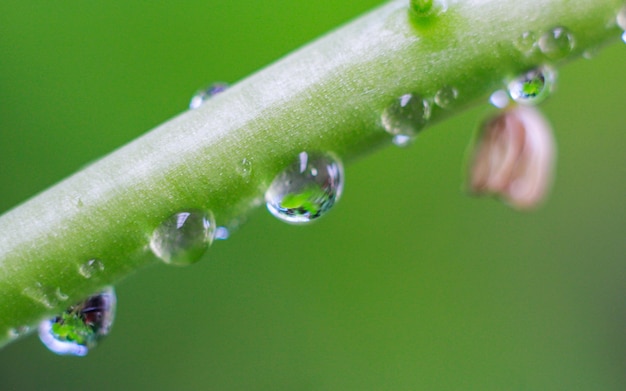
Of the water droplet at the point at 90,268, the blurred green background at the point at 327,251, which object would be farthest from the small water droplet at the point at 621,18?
the blurred green background at the point at 327,251

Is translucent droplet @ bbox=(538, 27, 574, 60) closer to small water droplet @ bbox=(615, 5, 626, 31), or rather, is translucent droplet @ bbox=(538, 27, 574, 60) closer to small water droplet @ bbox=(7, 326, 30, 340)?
small water droplet @ bbox=(615, 5, 626, 31)

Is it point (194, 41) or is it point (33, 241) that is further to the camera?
point (194, 41)

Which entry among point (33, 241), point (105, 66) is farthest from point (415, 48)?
point (105, 66)

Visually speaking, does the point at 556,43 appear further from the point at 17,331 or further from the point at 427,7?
the point at 17,331

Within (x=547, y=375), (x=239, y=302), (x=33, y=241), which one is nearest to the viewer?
(x=33, y=241)

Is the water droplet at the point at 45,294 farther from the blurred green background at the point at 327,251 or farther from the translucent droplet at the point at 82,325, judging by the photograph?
the blurred green background at the point at 327,251

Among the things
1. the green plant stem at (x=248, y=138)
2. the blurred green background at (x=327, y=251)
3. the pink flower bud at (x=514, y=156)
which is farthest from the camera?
the blurred green background at (x=327, y=251)

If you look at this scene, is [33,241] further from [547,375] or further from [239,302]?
[547,375]

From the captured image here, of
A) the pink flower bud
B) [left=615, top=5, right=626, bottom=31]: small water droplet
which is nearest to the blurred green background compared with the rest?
the pink flower bud
